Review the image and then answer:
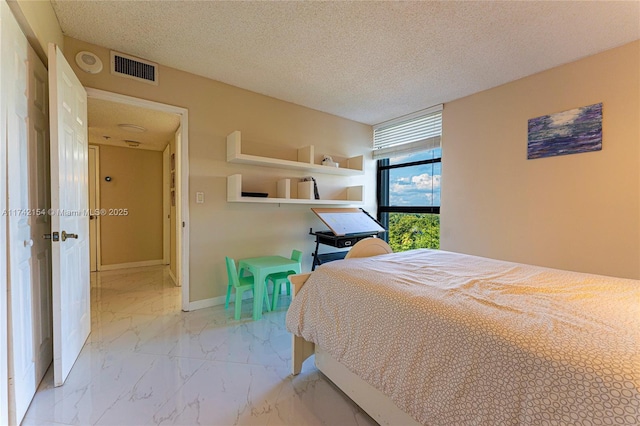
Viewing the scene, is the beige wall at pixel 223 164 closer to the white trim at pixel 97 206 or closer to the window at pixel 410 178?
the window at pixel 410 178

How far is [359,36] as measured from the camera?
206 centimetres

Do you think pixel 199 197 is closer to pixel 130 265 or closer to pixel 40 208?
pixel 40 208

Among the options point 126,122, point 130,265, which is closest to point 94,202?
point 130,265

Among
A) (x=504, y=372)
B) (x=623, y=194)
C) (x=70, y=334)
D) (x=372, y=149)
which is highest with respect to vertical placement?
(x=372, y=149)

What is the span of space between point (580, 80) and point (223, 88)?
335 cm

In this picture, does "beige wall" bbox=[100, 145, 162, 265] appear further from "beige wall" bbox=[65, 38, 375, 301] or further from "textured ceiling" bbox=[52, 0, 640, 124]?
"textured ceiling" bbox=[52, 0, 640, 124]

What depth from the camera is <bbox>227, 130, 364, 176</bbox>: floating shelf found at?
2789 millimetres

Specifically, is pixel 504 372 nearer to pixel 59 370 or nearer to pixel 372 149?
pixel 59 370

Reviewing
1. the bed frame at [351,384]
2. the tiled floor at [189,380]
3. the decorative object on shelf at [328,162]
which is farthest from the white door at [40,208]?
the decorative object on shelf at [328,162]

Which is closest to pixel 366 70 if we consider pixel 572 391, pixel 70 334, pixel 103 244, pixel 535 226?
pixel 535 226

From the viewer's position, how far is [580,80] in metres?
2.32

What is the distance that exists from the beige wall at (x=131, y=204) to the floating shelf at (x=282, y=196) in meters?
2.83

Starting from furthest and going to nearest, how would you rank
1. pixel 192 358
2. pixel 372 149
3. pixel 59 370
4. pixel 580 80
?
1. pixel 372 149
2. pixel 580 80
3. pixel 192 358
4. pixel 59 370

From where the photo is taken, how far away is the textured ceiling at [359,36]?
1.78 metres
